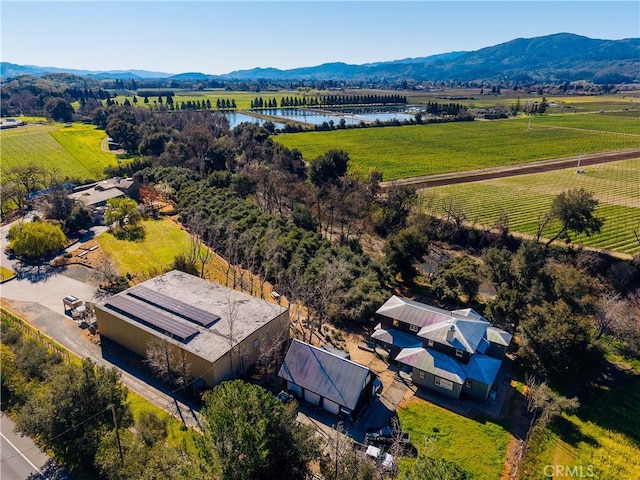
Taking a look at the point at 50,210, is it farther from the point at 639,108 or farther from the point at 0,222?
the point at 639,108

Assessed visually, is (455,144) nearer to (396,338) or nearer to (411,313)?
(411,313)

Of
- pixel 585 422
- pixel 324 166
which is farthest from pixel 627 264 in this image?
pixel 324 166

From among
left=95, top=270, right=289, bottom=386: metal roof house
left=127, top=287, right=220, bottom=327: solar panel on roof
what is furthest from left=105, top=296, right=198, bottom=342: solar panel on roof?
left=127, top=287, right=220, bottom=327: solar panel on roof

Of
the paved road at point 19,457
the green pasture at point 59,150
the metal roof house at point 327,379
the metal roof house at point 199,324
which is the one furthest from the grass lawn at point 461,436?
the green pasture at point 59,150

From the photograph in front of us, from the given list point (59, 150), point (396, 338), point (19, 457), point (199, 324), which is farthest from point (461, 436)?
point (59, 150)

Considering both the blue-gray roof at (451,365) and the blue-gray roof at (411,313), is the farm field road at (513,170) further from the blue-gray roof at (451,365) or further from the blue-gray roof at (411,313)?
the blue-gray roof at (451,365)

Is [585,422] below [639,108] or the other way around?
below

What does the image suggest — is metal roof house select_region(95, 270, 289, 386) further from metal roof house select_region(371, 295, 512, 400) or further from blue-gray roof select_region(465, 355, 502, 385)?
blue-gray roof select_region(465, 355, 502, 385)
